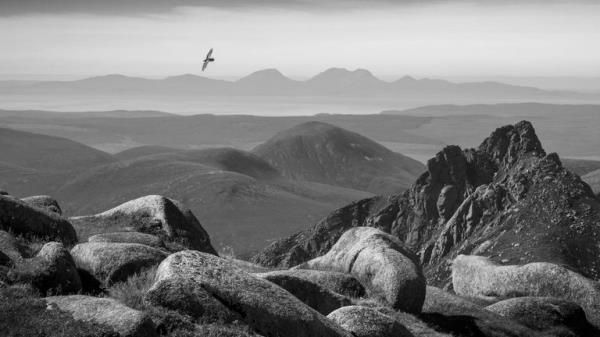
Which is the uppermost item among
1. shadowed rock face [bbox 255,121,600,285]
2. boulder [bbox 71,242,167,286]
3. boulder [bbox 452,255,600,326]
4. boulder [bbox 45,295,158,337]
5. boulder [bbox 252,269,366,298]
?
boulder [bbox 45,295,158,337]

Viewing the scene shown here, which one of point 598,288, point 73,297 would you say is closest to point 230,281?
point 73,297

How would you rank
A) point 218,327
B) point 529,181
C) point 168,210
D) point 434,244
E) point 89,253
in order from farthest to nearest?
point 434,244 → point 529,181 → point 168,210 → point 89,253 → point 218,327

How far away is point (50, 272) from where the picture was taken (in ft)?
82.5

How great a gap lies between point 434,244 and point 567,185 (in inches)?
1447

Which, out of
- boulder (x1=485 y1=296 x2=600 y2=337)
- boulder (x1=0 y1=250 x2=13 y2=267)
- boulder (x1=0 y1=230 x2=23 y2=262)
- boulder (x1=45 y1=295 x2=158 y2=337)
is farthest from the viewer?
boulder (x1=485 y1=296 x2=600 y2=337)

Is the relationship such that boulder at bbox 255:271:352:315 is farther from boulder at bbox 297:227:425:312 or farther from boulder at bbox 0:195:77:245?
boulder at bbox 0:195:77:245

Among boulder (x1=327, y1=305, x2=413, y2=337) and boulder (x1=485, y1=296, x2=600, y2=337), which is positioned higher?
boulder (x1=327, y1=305, x2=413, y2=337)

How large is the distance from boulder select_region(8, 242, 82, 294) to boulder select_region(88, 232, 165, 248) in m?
7.20

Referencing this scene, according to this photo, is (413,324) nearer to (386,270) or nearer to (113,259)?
(386,270)

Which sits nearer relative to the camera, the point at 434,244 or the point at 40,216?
the point at 40,216

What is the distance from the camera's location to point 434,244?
174 m

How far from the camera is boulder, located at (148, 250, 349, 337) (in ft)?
77.6

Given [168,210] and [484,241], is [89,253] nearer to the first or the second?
[168,210]

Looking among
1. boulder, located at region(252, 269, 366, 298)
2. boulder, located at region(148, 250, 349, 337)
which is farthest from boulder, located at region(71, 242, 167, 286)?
boulder, located at region(252, 269, 366, 298)
